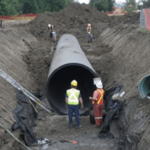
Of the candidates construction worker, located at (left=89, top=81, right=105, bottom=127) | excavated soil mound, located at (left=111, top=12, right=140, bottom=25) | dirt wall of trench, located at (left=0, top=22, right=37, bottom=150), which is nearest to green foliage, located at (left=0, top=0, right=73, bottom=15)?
excavated soil mound, located at (left=111, top=12, right=140, bottom=25)

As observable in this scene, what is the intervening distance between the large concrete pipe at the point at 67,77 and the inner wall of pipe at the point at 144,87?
2.45 metres

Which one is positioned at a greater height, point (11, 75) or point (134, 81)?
point (134, 81)

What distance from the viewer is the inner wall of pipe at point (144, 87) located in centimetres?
771

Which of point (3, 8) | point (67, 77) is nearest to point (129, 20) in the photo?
point (67, 77)

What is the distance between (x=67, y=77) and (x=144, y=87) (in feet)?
18.9

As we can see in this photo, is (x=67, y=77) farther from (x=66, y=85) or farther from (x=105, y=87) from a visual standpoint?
(x=105, y=87)

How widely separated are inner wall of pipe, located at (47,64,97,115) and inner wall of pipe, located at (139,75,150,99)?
315 centimetres

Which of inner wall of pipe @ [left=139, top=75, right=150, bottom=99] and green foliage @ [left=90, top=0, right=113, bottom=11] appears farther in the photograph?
green foliage @ [left=90, top=0, right=113, bottom=11]

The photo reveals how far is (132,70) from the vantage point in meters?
10.7

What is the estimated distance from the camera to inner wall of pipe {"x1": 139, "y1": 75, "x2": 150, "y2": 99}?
7706 mm

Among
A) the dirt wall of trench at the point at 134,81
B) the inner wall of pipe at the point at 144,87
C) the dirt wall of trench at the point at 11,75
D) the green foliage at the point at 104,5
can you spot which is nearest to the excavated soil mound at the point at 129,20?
the dirt wall of trench at the point at 134,81

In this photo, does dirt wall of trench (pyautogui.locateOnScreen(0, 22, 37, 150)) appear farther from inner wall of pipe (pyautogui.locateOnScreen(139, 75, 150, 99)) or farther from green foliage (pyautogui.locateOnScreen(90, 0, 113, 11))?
green foliage (pyautogui.locateOnScreen(90, 0, 113, 11))

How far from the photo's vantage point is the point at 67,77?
13.3 meters

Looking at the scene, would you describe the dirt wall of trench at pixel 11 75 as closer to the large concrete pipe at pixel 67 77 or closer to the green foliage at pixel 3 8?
the large concrete pipe at pixel 67 77
